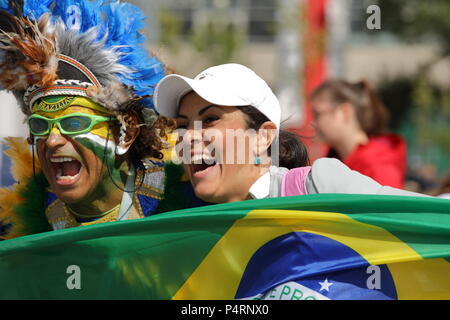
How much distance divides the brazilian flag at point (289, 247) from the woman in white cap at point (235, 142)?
0.15 meters

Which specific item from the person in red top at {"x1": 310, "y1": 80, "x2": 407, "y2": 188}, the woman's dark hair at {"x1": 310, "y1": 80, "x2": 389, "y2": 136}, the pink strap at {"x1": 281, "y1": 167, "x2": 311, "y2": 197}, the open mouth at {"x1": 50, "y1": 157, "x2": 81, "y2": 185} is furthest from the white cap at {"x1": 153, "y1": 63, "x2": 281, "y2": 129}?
the woman's dark hair at {"x1": 310, "y1": 80, "x2": 389, "y2": 136}

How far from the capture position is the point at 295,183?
252 cm

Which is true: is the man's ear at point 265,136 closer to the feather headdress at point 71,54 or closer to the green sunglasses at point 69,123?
the feather headdress at point 71,54

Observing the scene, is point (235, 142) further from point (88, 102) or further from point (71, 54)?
point (71, 54)

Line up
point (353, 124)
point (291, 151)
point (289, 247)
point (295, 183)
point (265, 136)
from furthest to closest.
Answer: point (353, 124) → point (291, 151) → point (265, 136) → point (295, 183) → point (289, 247)

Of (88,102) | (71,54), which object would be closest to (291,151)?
(88,102)

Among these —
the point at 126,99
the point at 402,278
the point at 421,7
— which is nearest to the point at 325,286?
the point at 402,278

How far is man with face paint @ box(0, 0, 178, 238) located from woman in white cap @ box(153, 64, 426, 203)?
21cm

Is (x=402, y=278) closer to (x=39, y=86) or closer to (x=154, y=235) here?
(x=154, y=235)

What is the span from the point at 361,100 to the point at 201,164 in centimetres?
226

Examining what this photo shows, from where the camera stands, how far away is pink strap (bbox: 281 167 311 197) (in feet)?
8.20

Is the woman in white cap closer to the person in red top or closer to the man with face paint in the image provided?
the man with face paint

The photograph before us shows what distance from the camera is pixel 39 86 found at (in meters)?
2.71

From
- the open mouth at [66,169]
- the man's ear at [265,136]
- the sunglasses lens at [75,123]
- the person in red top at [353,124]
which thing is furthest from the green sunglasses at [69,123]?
the person in red top at [353,124]
